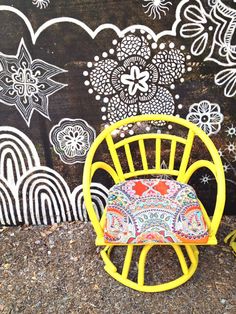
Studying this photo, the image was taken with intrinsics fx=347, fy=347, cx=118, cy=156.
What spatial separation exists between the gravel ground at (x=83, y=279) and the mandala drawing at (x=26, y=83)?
91 cm

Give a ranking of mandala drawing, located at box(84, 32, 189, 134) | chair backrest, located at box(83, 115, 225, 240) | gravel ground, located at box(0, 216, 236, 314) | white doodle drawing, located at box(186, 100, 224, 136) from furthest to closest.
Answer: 1. white doodle drawing, located at box(186, 100, 224, 136)
2. mandala drawing, located at box(84, 32, 189, 134)
3. gravel ground, located at box(0, 216, 236, 314)
4. chair backrest, located at box(83, 115, 225, 240)

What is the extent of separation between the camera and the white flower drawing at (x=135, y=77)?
7.09 ft

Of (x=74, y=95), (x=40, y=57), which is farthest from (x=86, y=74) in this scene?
(x=40, y=57)

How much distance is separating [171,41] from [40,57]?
821 mm

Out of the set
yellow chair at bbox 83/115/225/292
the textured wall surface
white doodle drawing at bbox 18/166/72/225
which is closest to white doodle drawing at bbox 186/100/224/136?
the textured wall surface

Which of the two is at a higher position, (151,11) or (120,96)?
(151,11)

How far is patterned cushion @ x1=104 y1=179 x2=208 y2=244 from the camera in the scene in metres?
1.83

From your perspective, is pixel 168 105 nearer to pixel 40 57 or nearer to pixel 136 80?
pixel 136 80

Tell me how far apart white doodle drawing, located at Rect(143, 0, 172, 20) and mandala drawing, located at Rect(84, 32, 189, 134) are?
0.14 m

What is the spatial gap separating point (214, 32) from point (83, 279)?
5.72 ft

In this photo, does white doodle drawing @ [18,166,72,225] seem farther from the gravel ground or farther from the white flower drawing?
the white flower drawing

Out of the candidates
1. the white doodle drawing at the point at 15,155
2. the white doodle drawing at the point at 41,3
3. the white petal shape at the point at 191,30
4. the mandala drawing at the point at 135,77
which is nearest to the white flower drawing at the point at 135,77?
the mandala drawing at the point at 135,77

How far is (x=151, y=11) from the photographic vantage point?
81.4 inches

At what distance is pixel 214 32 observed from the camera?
2.12m
